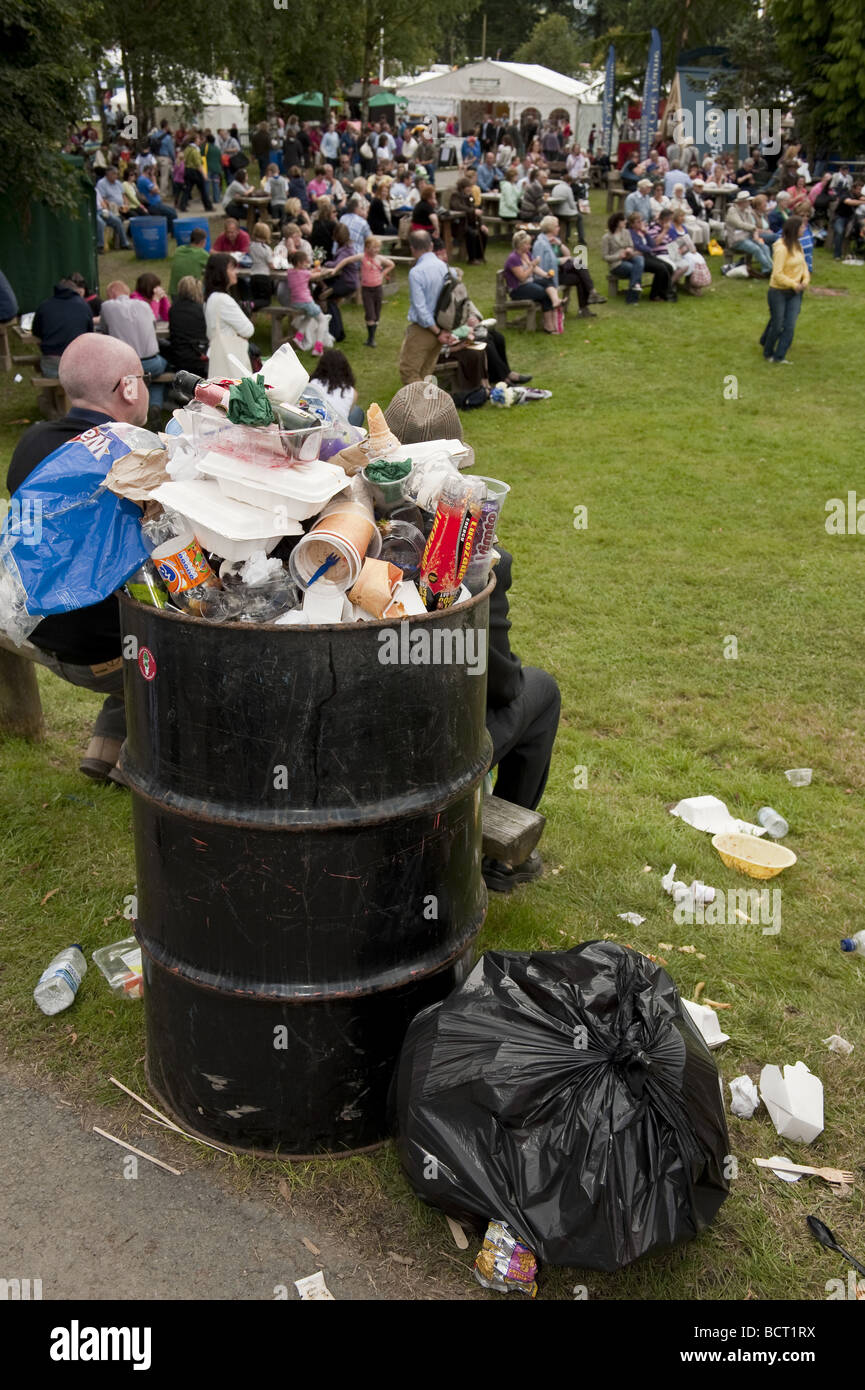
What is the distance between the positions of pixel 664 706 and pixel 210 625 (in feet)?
12.4

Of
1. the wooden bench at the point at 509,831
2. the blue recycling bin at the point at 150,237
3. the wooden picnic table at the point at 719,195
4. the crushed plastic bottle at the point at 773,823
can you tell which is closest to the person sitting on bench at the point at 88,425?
the wooden bench at the point at 509,831

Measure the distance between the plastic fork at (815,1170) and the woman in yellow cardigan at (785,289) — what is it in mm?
11268

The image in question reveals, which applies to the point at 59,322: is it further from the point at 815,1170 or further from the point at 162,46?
the point at 162,46

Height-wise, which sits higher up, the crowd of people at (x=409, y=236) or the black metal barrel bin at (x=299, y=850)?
the crowd of people at (x=409, y=236)

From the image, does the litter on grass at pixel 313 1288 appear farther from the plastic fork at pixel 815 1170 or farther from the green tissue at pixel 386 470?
the green tissue at pixel 386 470

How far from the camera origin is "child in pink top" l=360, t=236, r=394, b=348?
14.7 meters

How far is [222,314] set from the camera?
11062mm

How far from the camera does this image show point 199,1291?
2.70 m

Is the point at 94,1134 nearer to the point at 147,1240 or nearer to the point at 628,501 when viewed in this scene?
the point at 147,1240

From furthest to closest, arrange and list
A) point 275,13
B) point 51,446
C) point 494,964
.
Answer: point 275,13 → point 51,446 → point 494,964

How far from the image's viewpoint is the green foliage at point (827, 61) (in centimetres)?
2630

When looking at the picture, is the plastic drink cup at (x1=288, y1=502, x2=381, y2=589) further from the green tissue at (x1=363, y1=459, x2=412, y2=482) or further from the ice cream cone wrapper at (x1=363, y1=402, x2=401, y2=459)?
the ice cream cone wrapper at (x1=363, y1=402, x2=401, y2=459)
